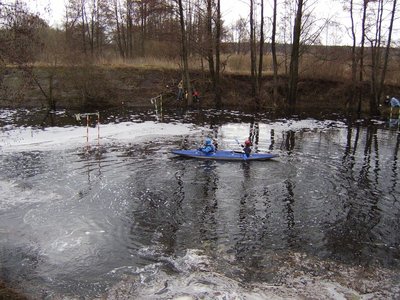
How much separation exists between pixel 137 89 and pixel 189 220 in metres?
27.6

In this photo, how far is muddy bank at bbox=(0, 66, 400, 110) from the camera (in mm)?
32656

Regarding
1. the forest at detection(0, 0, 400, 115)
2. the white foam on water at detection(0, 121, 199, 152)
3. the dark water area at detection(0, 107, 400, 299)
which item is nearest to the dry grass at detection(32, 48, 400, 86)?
the forest at detection(0, 0, 400, 115)

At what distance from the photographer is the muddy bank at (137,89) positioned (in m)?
32.7

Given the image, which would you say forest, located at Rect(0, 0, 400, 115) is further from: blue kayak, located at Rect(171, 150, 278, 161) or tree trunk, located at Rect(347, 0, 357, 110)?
blue kayak, located at Rect(171, 150, 278, 161)

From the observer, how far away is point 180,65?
3572 cm

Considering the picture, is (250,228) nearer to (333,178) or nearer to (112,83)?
(333,178)

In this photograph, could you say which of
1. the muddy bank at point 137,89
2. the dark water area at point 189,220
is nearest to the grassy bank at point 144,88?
the muddy bank at point 137,89

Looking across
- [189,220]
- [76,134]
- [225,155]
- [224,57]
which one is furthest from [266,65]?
[189,220]

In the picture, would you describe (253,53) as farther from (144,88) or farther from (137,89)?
(137,89)

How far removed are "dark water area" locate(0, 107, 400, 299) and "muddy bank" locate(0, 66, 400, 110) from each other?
15.2 m

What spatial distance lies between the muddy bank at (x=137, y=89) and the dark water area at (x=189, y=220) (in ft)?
49.7

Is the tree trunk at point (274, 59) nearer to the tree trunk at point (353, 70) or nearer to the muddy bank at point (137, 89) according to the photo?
the muddy bank at point (137, 89)

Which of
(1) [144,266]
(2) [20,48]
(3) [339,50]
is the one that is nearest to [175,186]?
(1) [144,266]

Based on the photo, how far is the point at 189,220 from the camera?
32.1 ft
